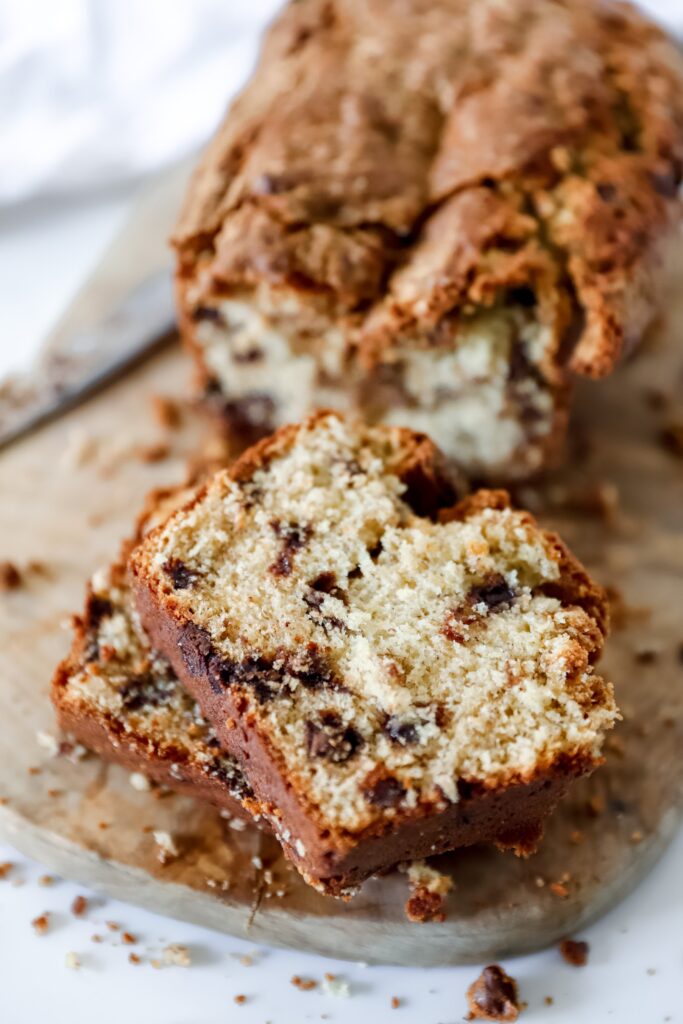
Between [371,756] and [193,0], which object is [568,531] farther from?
[193,0]

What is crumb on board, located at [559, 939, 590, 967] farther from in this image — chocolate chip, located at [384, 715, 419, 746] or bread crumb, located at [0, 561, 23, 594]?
bread crumb, located at [0, 561, 23, 594]

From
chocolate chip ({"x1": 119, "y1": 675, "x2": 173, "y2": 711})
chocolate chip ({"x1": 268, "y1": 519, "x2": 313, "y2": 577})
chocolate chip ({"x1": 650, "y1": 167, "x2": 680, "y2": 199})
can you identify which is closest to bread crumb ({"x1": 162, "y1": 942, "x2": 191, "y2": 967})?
chocolate chip ({"x1": 119, "y1": 675, "x2": 173, "y2": 711})

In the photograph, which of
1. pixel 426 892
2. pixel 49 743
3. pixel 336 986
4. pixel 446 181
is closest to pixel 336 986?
pixel 336 986

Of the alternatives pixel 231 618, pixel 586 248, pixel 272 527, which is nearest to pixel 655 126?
pixel 586 248

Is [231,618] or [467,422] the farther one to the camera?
[467,422]

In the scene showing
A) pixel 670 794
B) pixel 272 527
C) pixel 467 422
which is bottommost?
pixel 670 794

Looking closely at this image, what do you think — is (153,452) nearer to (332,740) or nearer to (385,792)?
(332,740)

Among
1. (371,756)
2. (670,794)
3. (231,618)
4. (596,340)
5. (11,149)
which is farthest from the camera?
(11,149)

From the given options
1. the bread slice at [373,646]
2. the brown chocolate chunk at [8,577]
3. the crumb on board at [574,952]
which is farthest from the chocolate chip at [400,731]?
the brown chocolate chunk at [8,577]
